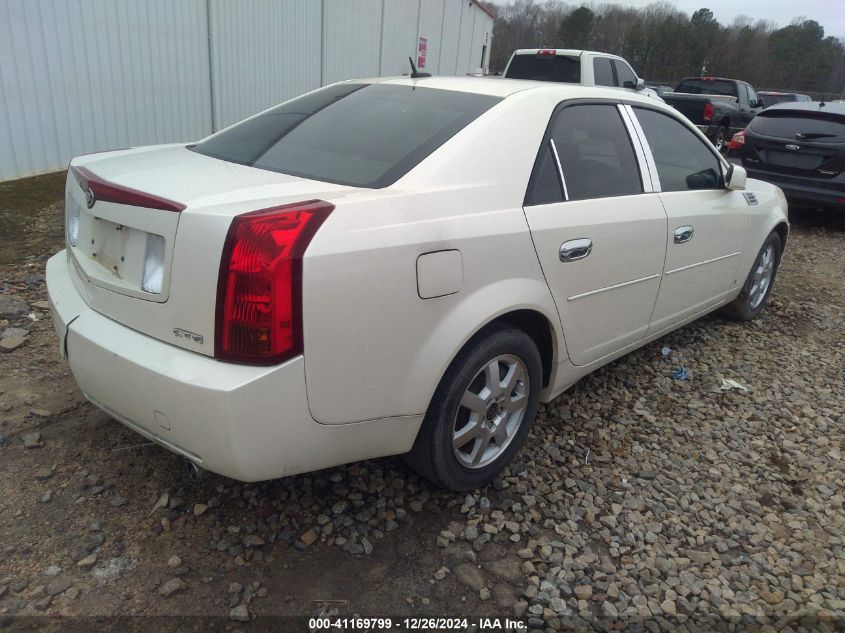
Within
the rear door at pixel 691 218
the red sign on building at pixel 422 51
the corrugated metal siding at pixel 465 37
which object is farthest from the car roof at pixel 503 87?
the corrugated metal siding at pixel 465 37

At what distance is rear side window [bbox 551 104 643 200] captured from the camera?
2.80 meters

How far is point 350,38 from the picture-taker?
42.2 ft

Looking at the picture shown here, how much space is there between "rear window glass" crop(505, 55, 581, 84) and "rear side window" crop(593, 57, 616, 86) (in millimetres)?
285

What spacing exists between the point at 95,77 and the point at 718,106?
1299cm

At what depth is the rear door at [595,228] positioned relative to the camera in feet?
8.61

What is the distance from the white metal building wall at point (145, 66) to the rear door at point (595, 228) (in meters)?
5.62

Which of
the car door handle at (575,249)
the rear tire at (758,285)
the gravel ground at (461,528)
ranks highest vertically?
the car door handle at (575,249)

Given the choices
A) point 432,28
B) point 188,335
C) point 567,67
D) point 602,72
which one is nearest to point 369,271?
point 188,335

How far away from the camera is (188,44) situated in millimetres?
8234

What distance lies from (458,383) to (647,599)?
0.99 meters

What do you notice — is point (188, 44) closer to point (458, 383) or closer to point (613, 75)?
point (613, 75)

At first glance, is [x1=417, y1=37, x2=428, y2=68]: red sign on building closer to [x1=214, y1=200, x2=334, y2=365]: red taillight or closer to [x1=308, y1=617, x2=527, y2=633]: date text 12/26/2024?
[x1=214, y1=200, x2=334, y2=365]: red taillight

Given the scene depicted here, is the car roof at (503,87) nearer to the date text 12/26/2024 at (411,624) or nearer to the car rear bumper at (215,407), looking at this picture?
the car rear bumper at (215,407)

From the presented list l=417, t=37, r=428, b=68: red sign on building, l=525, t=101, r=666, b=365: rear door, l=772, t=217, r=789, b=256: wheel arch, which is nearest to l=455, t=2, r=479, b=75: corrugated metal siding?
l=417, t=37, r=428, b=68: red sign on building
